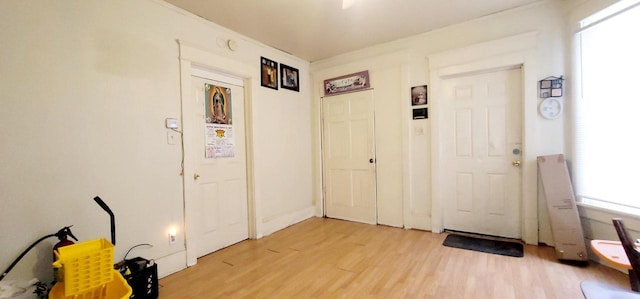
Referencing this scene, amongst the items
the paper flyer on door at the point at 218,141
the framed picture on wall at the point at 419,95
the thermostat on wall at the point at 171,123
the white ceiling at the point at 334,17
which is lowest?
the paper flyer on door at the point at 218,141

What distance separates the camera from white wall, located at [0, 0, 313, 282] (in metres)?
1.76

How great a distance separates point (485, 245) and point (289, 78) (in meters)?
3.32

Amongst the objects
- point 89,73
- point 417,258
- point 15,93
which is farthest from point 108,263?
point 417,258

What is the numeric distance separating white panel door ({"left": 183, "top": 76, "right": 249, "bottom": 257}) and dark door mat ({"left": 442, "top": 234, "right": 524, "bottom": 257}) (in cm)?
254

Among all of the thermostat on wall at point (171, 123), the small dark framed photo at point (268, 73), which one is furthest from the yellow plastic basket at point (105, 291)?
the small dark framed photo at point (268, 73)

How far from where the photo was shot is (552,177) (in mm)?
2662

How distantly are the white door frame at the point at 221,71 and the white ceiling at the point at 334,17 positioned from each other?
1.34 ft

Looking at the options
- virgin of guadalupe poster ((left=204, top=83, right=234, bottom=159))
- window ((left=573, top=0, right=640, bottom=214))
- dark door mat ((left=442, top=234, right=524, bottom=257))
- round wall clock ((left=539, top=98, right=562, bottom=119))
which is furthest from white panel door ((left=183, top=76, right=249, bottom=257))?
window ((left=573, top=0, right=640, bottom=214))

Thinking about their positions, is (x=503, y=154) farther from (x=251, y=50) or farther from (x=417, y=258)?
(x=251, y=50)

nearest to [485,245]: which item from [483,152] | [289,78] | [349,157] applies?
[483,152]

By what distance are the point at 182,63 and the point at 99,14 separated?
0.70 m

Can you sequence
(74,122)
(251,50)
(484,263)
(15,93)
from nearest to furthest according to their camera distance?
(15,93), (74,122), (484,263), (251,50)

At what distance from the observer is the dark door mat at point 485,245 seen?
2.74 meters

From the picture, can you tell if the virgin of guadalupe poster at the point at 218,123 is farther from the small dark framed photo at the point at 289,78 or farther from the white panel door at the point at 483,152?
the white panel door at the point at 483,152
